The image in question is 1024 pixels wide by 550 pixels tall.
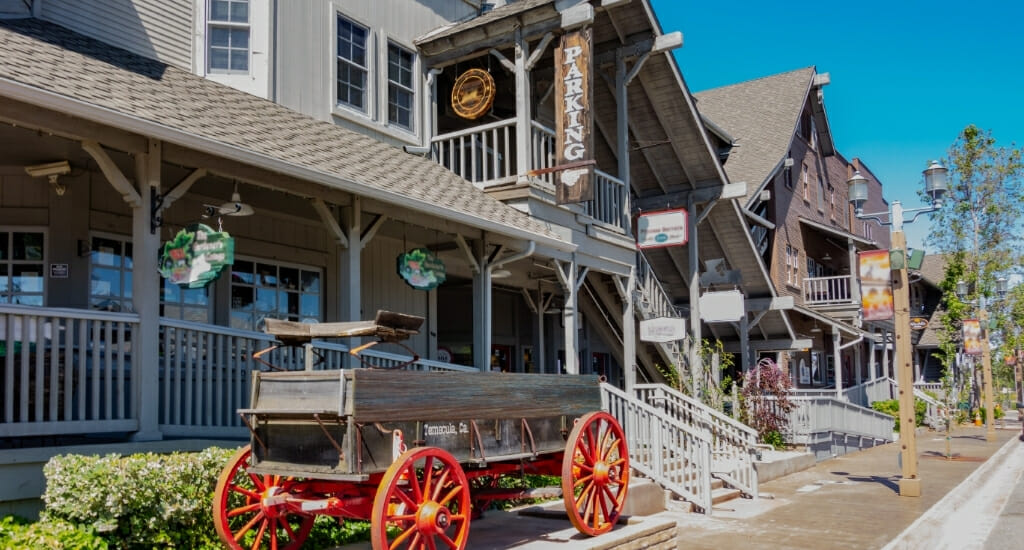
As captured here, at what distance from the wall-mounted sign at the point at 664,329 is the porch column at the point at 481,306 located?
4027 millimetres

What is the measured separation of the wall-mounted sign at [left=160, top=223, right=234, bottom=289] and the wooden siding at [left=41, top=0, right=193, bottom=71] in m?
4.24

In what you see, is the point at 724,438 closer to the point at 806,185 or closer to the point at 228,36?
the point at 228,36

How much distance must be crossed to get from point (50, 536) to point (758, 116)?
92.0ft

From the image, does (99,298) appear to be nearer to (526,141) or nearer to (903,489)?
(526,141)

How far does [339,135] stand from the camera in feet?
40.1

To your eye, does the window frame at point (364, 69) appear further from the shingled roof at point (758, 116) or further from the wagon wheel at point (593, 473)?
the shingled roof at point (758, 116)

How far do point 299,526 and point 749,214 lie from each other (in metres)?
17.8

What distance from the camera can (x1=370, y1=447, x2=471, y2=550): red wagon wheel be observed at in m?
5.50

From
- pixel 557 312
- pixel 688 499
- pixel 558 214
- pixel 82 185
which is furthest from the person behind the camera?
pixel 557 312

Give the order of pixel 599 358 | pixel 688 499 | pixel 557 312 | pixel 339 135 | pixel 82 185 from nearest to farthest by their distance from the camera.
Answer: pixel 82 185
pixel 688 499
pixel 339 135
pixel 557 312
pixel 599 358

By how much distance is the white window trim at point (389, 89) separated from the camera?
14.1 metres

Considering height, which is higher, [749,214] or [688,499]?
[749,214]

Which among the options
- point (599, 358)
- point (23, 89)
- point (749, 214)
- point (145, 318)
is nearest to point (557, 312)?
point (599, 358)

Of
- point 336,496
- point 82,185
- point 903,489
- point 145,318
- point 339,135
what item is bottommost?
point 903,489
